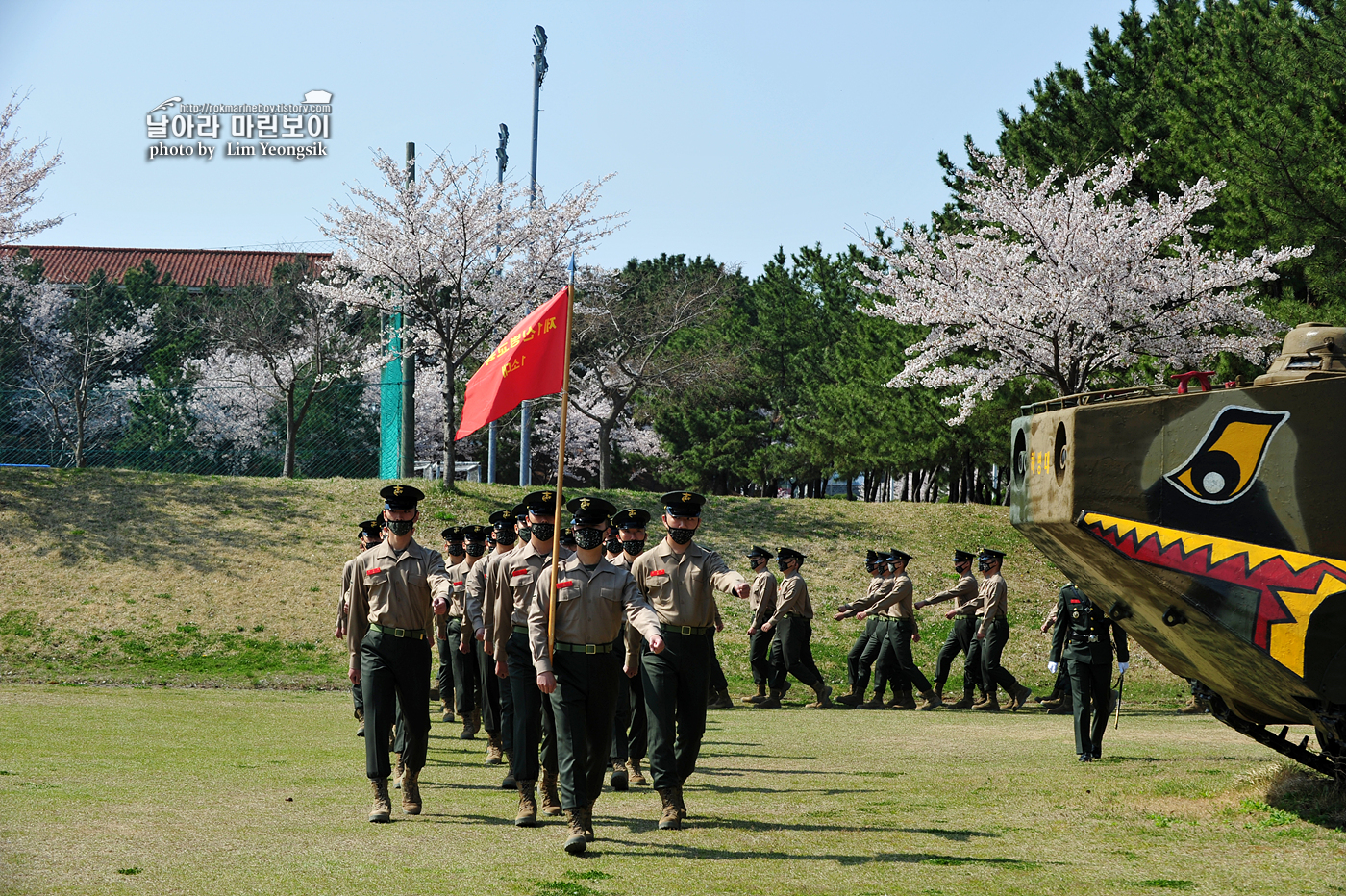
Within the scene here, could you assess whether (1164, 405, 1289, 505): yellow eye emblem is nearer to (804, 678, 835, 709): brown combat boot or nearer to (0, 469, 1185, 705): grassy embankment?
(804, 678, 835, 709): brown combat boot

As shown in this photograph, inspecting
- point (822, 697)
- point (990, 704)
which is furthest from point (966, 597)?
point (822, 697)

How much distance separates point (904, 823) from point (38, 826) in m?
5.46

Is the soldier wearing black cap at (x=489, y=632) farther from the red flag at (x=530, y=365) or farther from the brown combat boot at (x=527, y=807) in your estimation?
the brown combat boot at (x=527, y=807)

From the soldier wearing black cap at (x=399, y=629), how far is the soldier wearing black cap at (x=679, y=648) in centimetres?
151

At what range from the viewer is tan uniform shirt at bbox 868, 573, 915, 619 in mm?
17438

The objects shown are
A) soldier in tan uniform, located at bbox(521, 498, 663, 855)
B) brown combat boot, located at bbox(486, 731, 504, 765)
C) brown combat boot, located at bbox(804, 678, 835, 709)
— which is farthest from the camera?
brown combat boot, located at bbox(804, 678, 835, 709)

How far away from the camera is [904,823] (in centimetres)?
871

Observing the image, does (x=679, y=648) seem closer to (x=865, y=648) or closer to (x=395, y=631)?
(x=395, y=631)

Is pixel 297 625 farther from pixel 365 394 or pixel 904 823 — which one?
pixel 365 394

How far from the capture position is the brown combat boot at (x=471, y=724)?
1342 centimetres

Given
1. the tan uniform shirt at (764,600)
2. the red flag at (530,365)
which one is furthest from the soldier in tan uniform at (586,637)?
the tan uniform shirt at (764,600)

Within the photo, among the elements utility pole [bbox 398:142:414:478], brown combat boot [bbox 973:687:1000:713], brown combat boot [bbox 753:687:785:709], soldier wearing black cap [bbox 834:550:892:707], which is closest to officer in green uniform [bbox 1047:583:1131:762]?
brown combat boot [bbox 973:687:1000:713]

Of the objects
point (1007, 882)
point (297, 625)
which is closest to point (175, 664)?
point (297, 625)

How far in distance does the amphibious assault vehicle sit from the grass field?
1254 millimetres
